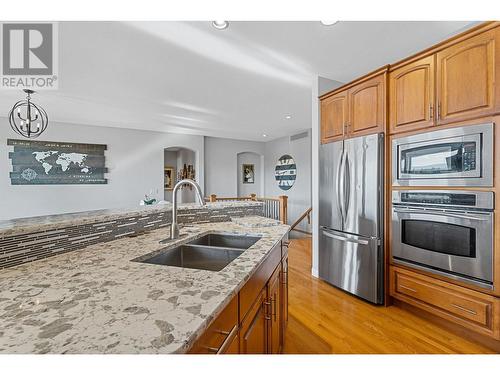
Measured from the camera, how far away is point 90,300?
765 mm

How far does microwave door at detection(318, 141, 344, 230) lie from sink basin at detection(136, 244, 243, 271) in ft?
5.69

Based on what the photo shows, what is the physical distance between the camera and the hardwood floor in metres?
1.79

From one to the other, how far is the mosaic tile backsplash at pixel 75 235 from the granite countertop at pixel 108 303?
54 mm

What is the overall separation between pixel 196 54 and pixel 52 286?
252cm

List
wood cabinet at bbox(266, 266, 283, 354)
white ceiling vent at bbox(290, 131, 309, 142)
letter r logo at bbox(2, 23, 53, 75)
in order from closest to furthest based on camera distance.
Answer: wood cabinet at bbox(266, 266, 283, 354)
letter r logo at bbox(2, 23, 53, 75)
white ceiling vent at bbox(290, 131, 309, 142)

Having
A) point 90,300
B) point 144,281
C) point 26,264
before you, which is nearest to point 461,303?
point 144,281

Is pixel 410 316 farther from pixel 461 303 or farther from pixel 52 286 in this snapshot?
pixel 52 286

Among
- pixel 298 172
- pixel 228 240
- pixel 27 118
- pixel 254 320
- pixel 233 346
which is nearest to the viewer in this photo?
pixel 233 346

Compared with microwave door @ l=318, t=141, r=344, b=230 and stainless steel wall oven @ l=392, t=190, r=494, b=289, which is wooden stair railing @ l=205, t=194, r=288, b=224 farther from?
stainless steel wall oven @ l=392, t=190, r=494, b=289

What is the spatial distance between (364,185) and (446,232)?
0.76m

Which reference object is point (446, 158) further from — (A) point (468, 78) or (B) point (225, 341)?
(B) point (225, 341)

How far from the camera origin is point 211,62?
2842 mm

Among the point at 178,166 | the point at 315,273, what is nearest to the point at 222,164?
the point at 178,166

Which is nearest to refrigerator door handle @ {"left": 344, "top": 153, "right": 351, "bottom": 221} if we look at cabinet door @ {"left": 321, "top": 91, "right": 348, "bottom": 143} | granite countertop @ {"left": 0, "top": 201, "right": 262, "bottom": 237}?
cabinet door @ {"left": 321, "top": 91, "right": 348, "bottom": 143}
